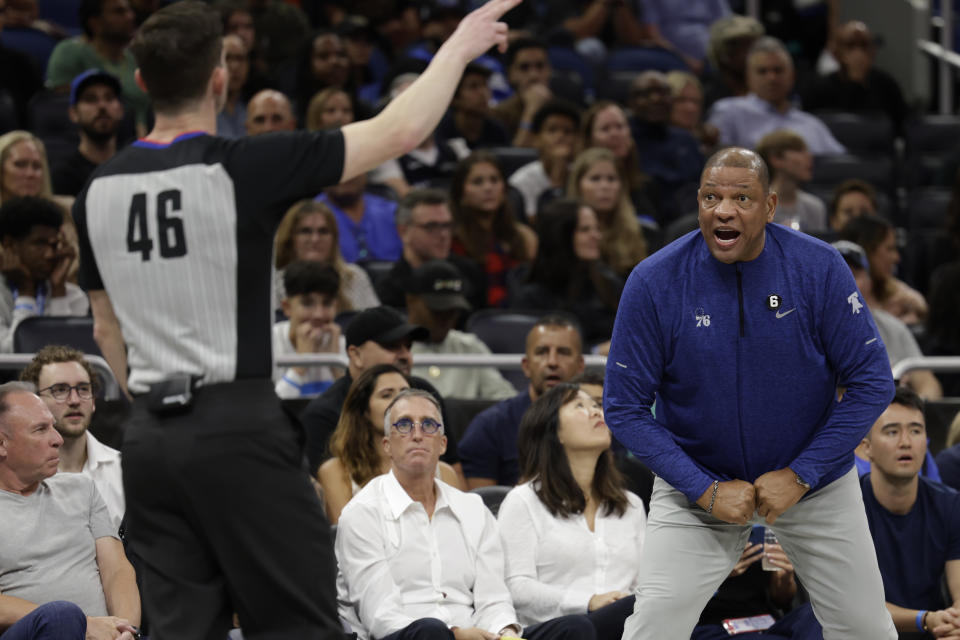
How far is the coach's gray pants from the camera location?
4.41m

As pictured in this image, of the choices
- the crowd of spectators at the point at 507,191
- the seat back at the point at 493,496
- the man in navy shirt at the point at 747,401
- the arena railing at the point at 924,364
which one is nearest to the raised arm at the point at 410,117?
the man in navy shirt at the point at 747,401

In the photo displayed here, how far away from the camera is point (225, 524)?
345 centimetres

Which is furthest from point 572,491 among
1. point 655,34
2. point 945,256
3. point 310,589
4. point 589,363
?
point 655,34

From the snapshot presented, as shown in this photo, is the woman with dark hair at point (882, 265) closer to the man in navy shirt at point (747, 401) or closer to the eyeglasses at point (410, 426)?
the eyeglasses at point (410, 426)

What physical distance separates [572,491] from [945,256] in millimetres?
4749

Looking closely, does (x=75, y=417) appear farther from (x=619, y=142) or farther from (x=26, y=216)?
(x=619, y=142)

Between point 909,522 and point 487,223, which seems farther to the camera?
point 487,223

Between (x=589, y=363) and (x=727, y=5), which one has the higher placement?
(x=727, y=5)

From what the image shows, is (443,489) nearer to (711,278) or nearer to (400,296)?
(711,278)

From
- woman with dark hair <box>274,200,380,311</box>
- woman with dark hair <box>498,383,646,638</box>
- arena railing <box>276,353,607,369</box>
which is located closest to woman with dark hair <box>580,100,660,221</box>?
woman with dark hair <box>274,200,380,311</box>

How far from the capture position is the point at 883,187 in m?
11.0

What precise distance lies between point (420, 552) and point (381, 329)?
1.47m

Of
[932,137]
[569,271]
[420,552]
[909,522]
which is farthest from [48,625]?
[932,137]

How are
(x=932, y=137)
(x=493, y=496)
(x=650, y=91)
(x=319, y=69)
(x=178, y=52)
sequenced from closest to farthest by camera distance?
(x=178, y=52) → (x=493, y=496) → (x=650, y=91) → (x=319, y=69) → (x=932, y=137)
